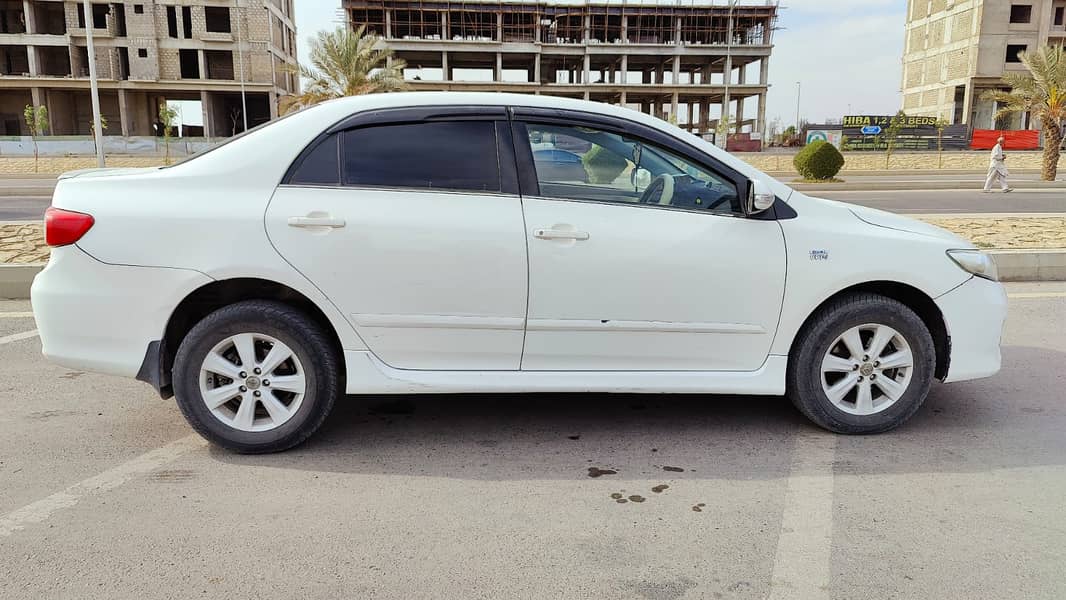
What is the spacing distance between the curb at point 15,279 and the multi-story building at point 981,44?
2851 inches

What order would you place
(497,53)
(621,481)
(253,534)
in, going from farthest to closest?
(497,53) → (621,481) → (253,534)

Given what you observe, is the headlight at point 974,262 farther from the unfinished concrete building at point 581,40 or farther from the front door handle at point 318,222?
the unfinished concrete building at point 581,40

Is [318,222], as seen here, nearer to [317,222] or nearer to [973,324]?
[317,222]

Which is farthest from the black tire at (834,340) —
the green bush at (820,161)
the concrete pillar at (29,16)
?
the concrete pillar at (29,16)

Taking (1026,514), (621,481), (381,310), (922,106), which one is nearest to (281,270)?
(381,310)

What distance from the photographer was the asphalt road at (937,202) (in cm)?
1596

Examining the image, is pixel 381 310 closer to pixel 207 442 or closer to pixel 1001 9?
pixel 207 442

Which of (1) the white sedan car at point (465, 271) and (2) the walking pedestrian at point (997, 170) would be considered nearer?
(1) the white sedan car at point (465, 271)

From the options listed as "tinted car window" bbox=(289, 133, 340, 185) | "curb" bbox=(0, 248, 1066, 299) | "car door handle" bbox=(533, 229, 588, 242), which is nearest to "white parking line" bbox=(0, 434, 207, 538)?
"tinted car window" bbox=(289, 133, 340, 185)

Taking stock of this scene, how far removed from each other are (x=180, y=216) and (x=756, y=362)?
2.87 metres

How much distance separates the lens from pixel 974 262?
13.0ft

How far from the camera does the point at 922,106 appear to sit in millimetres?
79188

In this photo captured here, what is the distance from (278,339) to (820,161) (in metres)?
26.6

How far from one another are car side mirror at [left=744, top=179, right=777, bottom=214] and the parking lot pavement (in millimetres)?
1195
